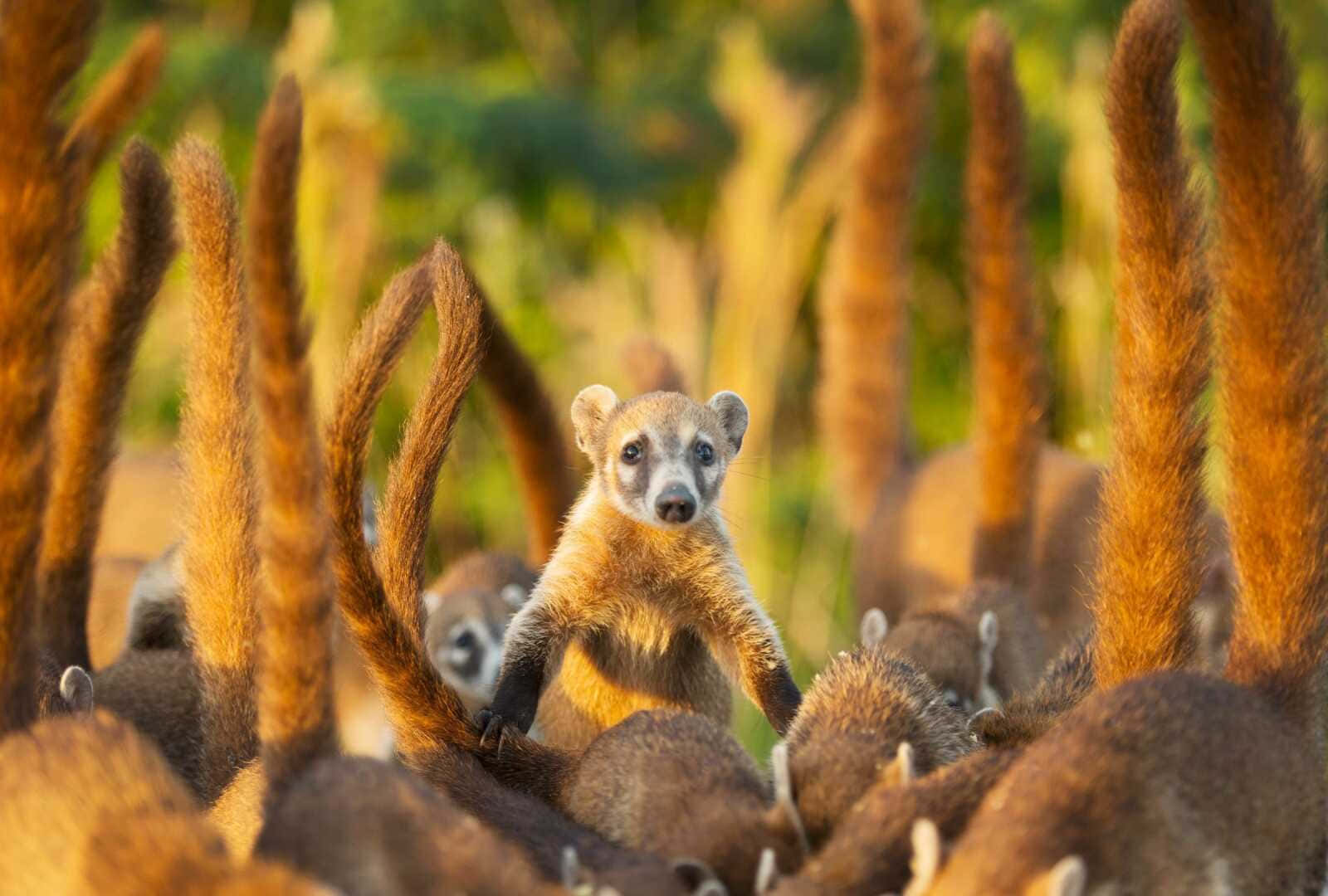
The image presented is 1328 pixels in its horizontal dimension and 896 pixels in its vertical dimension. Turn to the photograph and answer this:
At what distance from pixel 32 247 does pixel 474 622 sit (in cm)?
355

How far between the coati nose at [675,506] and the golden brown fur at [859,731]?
34.0 inches

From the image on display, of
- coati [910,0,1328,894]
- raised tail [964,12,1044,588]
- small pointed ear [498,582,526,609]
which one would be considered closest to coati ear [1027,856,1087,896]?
coati [910,0,1328,894]

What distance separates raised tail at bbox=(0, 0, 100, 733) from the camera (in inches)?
97.7

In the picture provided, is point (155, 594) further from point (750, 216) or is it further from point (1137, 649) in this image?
point (750, 216)

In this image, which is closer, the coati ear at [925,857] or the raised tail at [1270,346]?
the coati ear at [925,857]

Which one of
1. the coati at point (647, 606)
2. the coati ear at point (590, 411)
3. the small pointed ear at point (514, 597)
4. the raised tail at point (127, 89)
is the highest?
the raised tail at point (127, 89)

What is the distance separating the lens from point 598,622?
4.30m

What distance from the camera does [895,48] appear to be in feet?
22.5

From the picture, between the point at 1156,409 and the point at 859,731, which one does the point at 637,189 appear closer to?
the point at 1156,409

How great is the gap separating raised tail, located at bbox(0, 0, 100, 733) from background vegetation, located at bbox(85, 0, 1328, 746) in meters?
7.70

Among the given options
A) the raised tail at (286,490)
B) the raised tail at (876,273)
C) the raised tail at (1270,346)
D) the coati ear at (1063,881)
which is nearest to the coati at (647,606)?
the raised tail at (1270,346)

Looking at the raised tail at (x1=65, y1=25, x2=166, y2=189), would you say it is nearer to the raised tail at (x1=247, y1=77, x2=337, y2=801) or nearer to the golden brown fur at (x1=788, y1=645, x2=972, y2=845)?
the raised tail at (x1=247, y1=77, x2=337, y2=801)

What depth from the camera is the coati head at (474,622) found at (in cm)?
596

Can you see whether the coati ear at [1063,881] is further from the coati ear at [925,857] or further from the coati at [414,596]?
the coati at [414,596]
